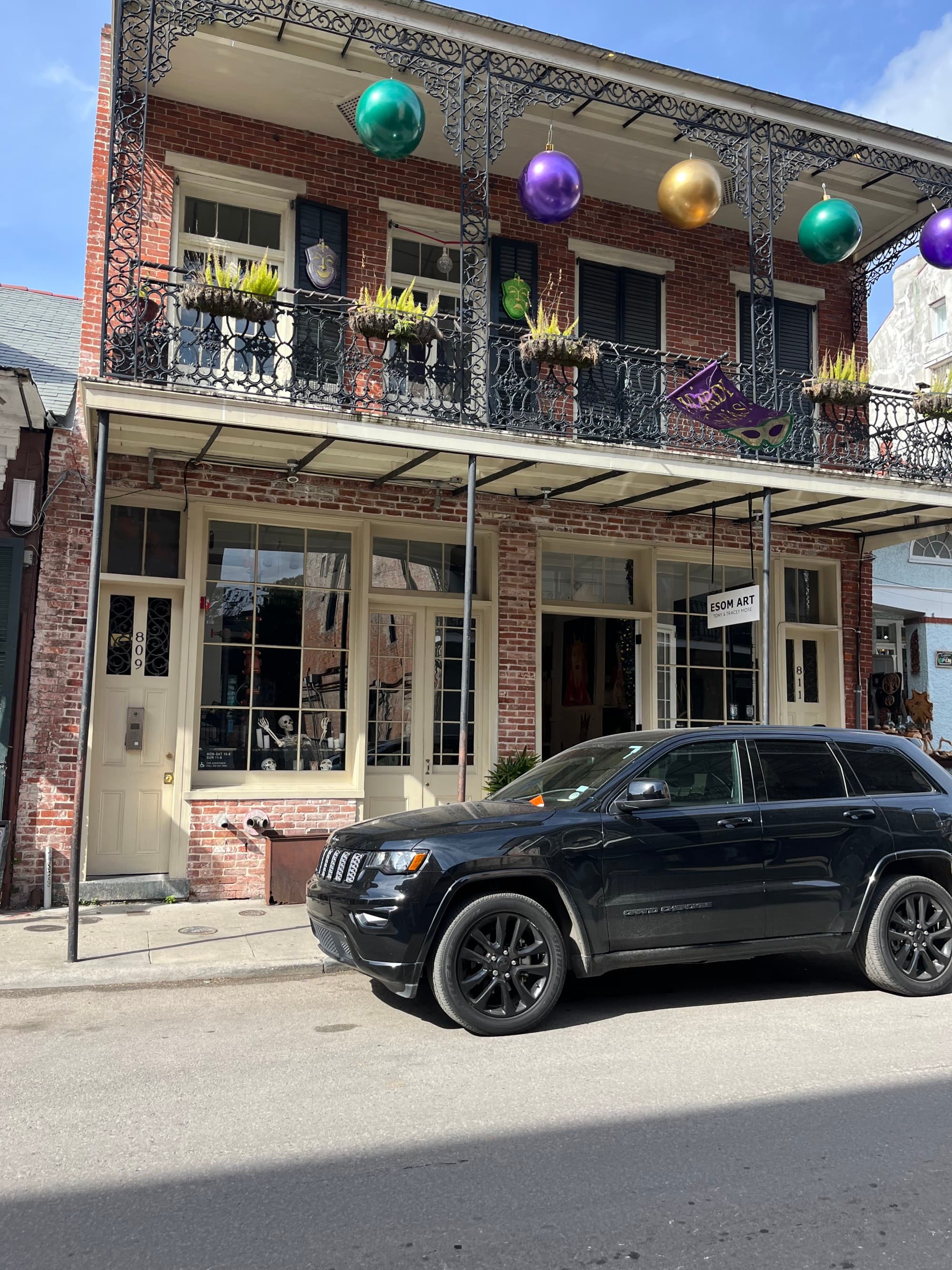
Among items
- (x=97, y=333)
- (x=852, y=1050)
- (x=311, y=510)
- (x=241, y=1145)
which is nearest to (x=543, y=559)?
(x=311, y=510)

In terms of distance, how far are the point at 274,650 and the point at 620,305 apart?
5.65 metres

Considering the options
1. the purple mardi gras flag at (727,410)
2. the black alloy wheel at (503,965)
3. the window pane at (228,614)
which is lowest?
the black alloy wheel at (503,965)

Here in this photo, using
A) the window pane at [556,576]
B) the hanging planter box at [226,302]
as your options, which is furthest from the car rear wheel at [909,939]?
the hanging planter box at [226,302]

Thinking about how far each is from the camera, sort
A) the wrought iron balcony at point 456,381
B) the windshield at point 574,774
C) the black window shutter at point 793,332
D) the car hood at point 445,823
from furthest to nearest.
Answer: the black window shutter at point 793,332, the wrought iron balcony at point 456,381, the windshield at point 574,774, the car hood at point 445,823

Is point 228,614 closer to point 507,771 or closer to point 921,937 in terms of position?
point 507,771

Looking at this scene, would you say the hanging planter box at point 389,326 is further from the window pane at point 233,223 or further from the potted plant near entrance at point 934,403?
the potted plant near entrance at point 934,403

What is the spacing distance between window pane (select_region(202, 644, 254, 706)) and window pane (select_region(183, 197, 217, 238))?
4.12m

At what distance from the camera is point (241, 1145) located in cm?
414

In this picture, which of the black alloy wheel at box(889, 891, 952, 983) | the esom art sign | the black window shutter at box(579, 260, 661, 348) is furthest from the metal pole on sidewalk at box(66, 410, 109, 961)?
the black window shutter at box(579, 260, 661, 348)

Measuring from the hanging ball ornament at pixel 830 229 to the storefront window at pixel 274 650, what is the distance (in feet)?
19.0

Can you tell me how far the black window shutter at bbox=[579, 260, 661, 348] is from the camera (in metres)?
12.0

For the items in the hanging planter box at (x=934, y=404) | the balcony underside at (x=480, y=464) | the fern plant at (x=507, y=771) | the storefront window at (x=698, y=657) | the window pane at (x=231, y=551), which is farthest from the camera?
the storefront window at (x=698, y=657)

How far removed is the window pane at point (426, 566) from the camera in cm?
1113

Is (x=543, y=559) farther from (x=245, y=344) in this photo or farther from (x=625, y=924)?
(x=625, y=924)
